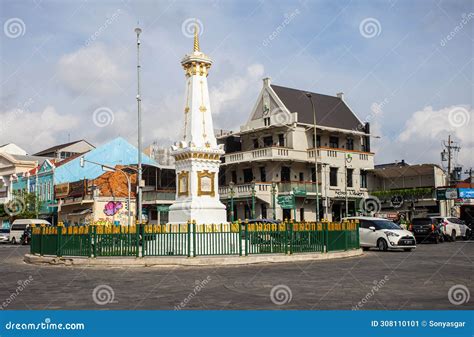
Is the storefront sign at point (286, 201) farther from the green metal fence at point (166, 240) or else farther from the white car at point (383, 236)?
the green metal fence at point (166, 240)

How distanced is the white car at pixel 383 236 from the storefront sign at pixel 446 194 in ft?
66.5

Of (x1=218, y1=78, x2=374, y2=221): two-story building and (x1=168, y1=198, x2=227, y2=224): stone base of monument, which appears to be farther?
(x1=218, y1=78, x2=374, y2=221): two-story building

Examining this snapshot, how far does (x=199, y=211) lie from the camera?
73.1 ft

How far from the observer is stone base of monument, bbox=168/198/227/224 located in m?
22.3

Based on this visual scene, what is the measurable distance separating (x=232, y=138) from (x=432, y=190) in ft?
62.5

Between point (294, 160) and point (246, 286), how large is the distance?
111ft

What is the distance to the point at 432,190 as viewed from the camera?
1938 inches

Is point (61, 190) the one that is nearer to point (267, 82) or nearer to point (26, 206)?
point (26, 206)

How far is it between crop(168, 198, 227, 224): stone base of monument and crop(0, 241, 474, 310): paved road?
4181mm

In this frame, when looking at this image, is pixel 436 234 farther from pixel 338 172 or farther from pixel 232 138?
pixel 232 138

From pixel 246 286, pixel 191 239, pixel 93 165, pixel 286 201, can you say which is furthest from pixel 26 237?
pixel 246 286

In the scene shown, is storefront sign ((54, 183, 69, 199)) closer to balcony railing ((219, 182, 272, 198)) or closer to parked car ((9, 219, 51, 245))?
parked car ((9, 219, 51, 245))

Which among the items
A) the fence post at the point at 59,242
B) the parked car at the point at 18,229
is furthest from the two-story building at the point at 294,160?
the fence post at the point at 59,242

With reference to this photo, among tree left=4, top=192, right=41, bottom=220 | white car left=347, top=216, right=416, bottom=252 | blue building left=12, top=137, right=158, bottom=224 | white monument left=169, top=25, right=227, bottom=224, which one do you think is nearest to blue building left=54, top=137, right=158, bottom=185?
blue building left=12, top=137, right=158, bottom=224
